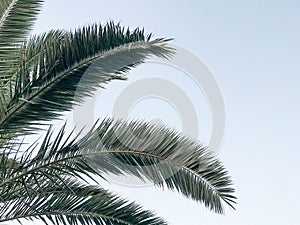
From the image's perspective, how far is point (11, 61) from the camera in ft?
24.1

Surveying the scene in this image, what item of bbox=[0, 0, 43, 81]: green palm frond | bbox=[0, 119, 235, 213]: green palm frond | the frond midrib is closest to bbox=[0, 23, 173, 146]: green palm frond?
the frond midrib

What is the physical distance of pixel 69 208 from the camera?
7.49m

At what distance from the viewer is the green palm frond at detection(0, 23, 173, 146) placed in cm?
666

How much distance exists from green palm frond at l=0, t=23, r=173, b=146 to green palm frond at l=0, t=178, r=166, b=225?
1.08m

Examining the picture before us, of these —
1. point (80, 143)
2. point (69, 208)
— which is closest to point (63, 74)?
point (80, 143)

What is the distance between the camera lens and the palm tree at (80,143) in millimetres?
6688

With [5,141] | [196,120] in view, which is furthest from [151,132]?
[5,141]

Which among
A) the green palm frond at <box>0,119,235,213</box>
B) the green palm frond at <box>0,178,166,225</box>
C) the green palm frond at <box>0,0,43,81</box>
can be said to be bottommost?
the green palm frond at <box>0,178,166,225</box>

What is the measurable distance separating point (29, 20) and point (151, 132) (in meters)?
2.13

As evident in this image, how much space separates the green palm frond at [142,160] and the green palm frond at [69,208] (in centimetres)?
46

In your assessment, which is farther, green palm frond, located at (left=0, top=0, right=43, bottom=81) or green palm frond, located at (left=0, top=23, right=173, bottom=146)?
green palm frond, located at (left=0, top=0, right=43, bottom=81)

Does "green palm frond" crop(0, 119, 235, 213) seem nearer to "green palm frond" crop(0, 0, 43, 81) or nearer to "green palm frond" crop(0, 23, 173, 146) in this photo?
Answer: "green palm frond" crop(0, 23, 173, 146)

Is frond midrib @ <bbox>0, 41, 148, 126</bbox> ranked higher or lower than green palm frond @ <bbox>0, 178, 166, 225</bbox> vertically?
higher

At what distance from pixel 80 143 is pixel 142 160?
754 mm
